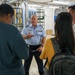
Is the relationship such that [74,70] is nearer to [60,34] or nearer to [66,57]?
[66,57]

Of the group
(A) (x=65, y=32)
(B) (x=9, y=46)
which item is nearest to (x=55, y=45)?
(A) (x=65, y=32)

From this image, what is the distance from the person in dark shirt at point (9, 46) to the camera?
67.3 inches

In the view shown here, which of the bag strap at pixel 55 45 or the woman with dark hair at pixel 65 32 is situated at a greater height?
the woman with dark hair at pixel 65 32

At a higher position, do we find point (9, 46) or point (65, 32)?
point (65, 32)

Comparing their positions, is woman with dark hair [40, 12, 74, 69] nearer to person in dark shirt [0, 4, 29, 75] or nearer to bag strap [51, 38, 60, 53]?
bag strap [51, 38, 60, 53]

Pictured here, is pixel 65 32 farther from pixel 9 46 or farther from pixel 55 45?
pixel 9 46

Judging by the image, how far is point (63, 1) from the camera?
31.1 ft

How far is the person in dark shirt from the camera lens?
171 cm

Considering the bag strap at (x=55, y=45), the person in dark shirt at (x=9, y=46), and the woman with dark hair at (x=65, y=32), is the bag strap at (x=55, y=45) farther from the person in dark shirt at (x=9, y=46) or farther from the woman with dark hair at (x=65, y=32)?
the person in dark shirt at (x=9, y=46)

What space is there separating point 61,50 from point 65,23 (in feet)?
0.90

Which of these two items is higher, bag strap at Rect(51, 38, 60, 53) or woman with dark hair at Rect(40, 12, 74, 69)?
woman with dark hair at Rect(40, 12, 74, 69)

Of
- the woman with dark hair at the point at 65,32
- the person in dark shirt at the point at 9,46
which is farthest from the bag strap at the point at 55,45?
the person in dark shirt at the point at 9,46

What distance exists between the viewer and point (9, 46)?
174 cm

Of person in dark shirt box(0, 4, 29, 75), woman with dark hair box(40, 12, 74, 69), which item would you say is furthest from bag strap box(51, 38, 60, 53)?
person in dark shirt box(0, 4, 29, 75)
